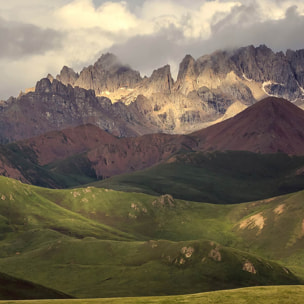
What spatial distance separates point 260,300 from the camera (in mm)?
106500

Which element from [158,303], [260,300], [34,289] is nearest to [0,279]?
[34,289]

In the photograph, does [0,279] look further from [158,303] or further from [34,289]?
[158,303]

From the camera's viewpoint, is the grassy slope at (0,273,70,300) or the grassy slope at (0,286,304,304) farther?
the grassy slope at (0,273,70,300)

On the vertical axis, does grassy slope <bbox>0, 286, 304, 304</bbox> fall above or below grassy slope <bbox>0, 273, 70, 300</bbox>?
below

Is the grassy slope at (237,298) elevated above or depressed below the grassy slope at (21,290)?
below

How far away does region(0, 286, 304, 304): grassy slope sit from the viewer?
349 ft

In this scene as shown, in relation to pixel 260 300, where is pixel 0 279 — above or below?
above

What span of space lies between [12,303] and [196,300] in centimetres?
3467

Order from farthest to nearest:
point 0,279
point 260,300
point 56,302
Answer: point 0,279 < point 56,302 < point 260,300

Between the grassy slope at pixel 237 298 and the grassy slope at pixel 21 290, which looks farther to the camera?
the grassy slope at pixel 21 290

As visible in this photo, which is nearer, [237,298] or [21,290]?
[237,298]

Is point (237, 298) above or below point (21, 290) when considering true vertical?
below

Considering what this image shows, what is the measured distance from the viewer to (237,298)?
10850cm

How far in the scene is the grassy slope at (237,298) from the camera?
349ft
